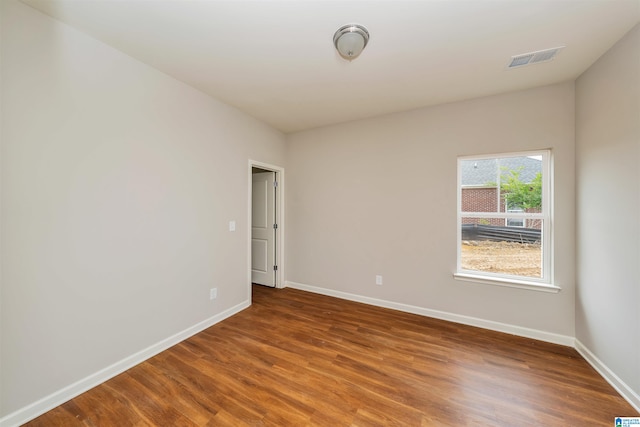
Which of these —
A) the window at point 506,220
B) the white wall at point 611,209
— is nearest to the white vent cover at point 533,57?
the white wall at point 611,209

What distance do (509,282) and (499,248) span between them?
1.25ft

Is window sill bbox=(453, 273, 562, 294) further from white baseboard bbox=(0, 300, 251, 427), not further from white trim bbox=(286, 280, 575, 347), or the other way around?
white baseboard bbox=(0, 300, 251, 427)

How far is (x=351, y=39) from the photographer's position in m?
1.70

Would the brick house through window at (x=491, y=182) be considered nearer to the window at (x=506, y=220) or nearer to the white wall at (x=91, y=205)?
the window at (x=506, y=220)

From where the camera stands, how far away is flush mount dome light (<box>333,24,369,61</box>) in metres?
1.66

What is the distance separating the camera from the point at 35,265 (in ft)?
5.05

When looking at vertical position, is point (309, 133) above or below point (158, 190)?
above

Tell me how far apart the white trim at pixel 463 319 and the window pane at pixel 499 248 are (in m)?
0.58

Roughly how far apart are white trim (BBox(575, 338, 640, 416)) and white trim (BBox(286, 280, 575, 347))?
168mm

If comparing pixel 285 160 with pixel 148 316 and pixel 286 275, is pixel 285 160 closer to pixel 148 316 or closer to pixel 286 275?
pixel 286 275

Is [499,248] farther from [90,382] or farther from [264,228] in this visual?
[90,382]

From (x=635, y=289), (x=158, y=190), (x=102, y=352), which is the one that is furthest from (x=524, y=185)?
(x=102, y=352)

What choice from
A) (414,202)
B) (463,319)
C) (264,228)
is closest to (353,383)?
(463,319)

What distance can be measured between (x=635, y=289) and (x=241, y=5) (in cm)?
330
